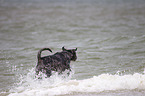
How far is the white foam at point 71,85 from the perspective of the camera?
6469mm

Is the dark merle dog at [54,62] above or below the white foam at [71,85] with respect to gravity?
above

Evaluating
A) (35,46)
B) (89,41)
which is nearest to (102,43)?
(89,41)

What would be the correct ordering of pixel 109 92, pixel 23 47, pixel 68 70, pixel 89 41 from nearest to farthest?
pixel 109 92 → pixel 68 70 → pixel 23 47 → pixel 89 41

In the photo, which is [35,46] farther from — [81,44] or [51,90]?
[51,90]

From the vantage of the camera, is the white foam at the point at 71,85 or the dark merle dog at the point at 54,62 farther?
the dark merle dog at the point at 54,62

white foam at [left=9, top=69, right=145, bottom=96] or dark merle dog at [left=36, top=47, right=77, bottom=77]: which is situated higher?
dark merle dog at [left=36, top=47, right=77, bottom=77]

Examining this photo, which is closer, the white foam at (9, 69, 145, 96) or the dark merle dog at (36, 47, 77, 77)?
the white foam at (9, 69, 145, 96)

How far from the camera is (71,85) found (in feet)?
22.2

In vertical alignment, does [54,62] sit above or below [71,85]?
above

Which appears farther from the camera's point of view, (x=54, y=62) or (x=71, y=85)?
(x=54, y=62)

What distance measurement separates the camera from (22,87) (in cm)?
704

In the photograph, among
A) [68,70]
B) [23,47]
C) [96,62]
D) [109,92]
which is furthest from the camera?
[23,47]

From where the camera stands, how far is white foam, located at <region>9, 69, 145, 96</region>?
647cm

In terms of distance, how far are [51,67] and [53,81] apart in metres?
0.48
